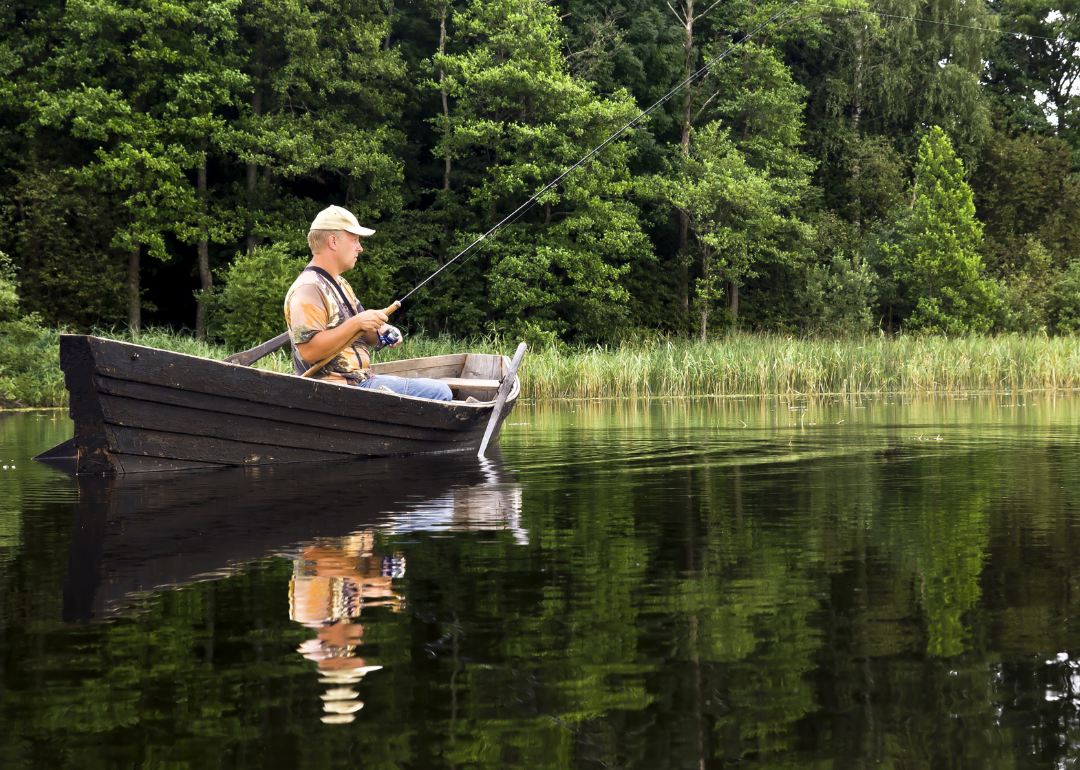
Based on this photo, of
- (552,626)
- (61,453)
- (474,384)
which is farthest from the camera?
(474,384)

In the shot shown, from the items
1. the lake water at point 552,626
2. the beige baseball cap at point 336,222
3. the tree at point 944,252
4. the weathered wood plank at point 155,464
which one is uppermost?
the tree at point 944,252

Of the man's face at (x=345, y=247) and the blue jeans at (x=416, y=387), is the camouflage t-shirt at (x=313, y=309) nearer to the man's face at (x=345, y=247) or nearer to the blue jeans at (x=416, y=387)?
the man's face at (x=345, y=247)

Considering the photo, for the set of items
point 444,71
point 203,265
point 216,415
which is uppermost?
point 444,71

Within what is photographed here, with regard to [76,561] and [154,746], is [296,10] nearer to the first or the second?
[76,561]

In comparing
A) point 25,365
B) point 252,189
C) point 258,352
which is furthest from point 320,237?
point 252,189

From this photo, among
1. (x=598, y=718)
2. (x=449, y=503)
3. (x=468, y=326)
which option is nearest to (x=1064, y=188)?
(x=468, y=326)

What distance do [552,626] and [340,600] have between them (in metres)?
0.74

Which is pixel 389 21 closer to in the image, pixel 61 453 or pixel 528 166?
pixel 528 166

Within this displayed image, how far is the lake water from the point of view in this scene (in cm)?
212

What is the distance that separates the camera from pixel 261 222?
31.1 m

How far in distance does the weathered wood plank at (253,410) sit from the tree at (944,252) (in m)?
29.5

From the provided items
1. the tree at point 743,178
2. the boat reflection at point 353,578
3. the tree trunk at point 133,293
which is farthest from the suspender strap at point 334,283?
the tree at point 743,178

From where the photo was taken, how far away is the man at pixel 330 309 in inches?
311

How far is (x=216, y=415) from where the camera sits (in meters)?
7.95
